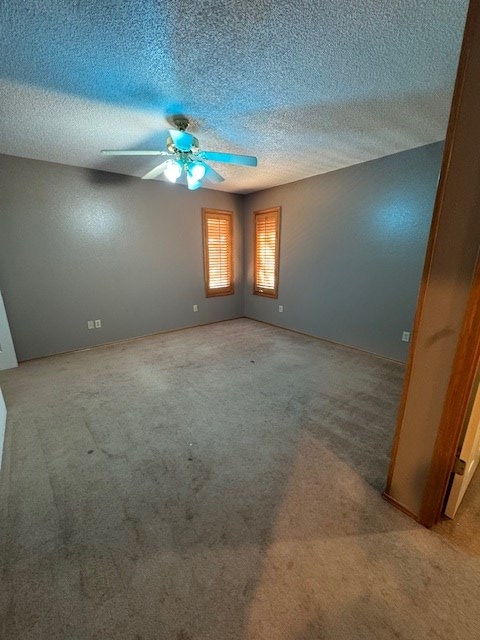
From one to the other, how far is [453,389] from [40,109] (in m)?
3.31

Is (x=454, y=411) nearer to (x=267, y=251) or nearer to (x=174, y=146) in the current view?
(x=174, y=146)

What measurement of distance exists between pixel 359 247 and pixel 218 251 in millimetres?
2532

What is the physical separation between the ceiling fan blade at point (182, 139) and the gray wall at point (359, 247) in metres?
2.33

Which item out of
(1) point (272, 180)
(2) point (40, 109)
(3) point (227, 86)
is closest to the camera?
(3) point (227, 86)

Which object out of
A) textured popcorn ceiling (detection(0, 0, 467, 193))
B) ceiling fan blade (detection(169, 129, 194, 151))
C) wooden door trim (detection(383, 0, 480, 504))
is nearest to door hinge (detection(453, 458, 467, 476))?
wooden door trim (detection(383, 0, 480, 504))

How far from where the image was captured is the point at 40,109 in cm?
200

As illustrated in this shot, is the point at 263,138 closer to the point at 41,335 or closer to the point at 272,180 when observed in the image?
the point at 272,180

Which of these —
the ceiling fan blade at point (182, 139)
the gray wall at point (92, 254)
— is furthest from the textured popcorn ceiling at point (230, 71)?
the gray wall at point (92, 254)

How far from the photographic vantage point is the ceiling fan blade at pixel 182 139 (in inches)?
78.5

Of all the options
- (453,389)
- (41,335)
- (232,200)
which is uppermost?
(232,200)

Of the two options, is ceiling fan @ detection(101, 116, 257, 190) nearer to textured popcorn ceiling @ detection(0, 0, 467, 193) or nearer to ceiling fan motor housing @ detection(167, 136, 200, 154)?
ceiling fan motor housing @ detection(167, 136, 200, 154)

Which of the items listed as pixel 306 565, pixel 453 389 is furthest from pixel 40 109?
pixel 306 565

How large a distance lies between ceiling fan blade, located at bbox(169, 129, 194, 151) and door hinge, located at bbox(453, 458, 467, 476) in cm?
271

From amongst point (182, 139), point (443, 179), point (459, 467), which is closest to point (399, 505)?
point (459, 467)
